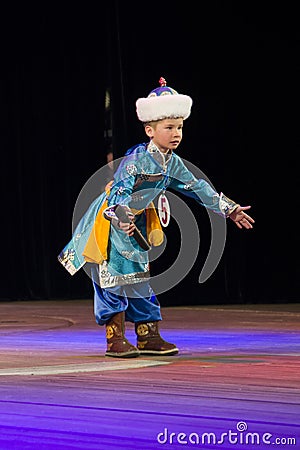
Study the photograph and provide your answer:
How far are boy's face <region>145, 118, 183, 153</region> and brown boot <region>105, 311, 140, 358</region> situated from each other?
56cm

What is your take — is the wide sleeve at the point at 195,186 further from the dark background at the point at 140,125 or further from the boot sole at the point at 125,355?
the dark background at the point at 140,125

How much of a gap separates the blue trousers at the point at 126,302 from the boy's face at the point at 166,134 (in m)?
0.45

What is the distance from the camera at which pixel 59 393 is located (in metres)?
2.36

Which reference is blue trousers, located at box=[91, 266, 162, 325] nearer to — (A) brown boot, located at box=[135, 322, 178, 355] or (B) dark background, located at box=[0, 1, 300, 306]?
(A) brown boot, located at box=[135, 322, 178, 355]

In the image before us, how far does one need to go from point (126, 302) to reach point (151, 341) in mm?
159

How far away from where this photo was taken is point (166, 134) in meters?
3.36

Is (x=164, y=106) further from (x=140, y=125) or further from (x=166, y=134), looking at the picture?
(x=140, y=125)

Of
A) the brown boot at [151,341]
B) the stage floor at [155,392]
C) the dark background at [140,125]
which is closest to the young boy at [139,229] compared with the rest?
the brown boot at [151,341]

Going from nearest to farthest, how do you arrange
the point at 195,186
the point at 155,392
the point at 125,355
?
the point at 155,392 < the point at 125,355 < the point at 195,186

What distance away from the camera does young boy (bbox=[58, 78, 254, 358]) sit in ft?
10.8

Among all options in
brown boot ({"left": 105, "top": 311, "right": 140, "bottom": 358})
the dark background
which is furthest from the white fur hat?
the dark background

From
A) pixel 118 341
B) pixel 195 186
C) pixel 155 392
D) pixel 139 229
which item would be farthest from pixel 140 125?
pixel 155 392

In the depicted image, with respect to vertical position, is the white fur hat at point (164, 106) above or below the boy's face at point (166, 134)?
above

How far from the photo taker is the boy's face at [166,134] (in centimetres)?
336
